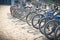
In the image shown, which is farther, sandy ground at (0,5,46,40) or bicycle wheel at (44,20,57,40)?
sandy ground at (0,5,46,40)

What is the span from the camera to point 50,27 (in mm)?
5605

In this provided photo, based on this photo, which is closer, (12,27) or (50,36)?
(50,36)

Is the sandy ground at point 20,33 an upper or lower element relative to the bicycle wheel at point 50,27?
lower

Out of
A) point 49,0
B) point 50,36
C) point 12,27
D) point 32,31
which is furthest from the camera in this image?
point 49,0

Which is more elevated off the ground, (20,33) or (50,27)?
(50,27)

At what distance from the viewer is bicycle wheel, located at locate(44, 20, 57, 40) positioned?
5258 millimetres

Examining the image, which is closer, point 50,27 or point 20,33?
point 50,27

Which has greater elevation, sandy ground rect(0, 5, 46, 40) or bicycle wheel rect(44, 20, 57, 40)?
bicycle wheel rect(44, 20, 57, 40)

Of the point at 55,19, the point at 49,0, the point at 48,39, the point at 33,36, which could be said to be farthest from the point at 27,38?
the point at 49,0

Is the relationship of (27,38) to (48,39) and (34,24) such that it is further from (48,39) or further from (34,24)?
(34,24)

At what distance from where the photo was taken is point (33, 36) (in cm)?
587

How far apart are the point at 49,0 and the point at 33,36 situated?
6007 mm

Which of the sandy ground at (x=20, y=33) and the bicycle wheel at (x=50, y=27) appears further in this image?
the sandy ground at (x=20, y=33)

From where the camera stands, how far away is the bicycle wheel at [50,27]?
5.26 metres
